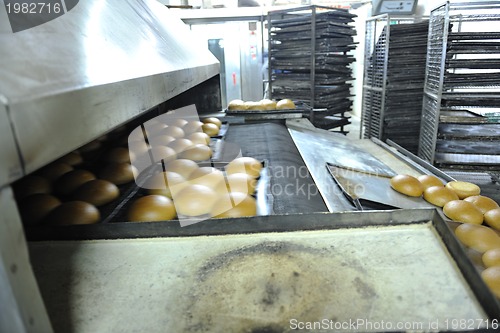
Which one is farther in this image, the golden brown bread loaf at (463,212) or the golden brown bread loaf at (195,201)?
the golden brown bread loaf at (463,212)

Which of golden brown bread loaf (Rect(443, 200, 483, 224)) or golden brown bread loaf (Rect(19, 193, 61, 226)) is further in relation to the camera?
golden brown bread loaf (Rect(443, 200, 483, 224))

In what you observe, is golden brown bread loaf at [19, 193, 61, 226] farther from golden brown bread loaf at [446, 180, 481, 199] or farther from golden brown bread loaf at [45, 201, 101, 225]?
golden brown bread loaf at [446, 180, 481, 199]

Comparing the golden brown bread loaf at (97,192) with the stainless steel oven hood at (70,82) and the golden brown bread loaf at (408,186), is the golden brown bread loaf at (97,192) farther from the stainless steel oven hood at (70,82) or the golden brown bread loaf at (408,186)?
the golden brown bread loaf at (408,186)

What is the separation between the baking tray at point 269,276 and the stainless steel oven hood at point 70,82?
1.38 feet

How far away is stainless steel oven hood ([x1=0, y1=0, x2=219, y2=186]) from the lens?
0.42 m

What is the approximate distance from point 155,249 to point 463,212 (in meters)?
1.32

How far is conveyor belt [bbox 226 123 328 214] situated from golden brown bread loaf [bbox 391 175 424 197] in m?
0.47

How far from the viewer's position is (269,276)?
0.86 m

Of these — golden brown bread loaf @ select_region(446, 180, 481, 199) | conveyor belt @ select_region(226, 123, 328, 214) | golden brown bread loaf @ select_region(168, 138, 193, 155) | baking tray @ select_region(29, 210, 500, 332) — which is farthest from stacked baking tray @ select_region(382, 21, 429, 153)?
baking tray @ select_region(29, 210, 500, 332)

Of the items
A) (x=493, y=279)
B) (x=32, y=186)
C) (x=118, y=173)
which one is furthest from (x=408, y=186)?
(x=32, y=186)

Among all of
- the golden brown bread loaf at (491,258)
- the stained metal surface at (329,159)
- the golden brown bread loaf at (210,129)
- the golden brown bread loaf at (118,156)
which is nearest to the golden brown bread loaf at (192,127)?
the golden brown bread loaf at (210,129)

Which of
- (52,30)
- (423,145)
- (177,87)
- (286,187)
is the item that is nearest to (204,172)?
(286,187)

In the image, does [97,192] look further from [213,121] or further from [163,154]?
[213,121]

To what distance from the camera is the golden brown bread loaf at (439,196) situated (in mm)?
1664
